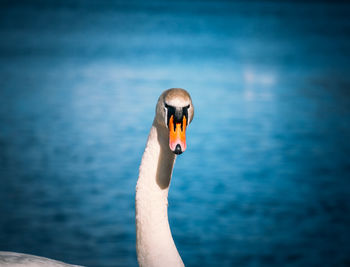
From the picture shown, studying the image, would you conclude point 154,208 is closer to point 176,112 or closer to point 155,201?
point 155,201

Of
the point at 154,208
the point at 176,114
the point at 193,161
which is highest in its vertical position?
the point at 193,161

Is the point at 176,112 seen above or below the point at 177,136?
above

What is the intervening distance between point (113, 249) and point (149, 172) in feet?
7.82

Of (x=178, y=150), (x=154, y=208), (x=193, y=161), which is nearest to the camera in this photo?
(x=178, y=150)

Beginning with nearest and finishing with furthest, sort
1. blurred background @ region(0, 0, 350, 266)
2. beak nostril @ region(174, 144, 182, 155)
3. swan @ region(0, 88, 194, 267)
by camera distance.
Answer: beak nostril @ region(174, 144, 182, 155) → swan @ region(0, 88, 194, 267) → blurred background @ region(0, 0, 350, 266)

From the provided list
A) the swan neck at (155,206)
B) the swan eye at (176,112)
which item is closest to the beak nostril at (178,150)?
the swan eye at (176,112)

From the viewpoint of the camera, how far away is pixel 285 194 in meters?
6.41

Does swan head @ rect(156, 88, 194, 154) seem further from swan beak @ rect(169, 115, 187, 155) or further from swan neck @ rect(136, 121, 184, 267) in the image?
swan neck @ rect(136, 121, 184, 267)

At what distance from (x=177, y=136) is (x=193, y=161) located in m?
5.08

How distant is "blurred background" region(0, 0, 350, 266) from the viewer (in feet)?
16.8

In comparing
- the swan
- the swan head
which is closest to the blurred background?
the swan

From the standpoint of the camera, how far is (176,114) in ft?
8.07

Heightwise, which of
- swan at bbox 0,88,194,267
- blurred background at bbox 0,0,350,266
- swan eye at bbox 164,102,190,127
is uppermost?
blurred background at bbox 0,0,350,266

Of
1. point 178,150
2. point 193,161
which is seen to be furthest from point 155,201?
point 193,161
